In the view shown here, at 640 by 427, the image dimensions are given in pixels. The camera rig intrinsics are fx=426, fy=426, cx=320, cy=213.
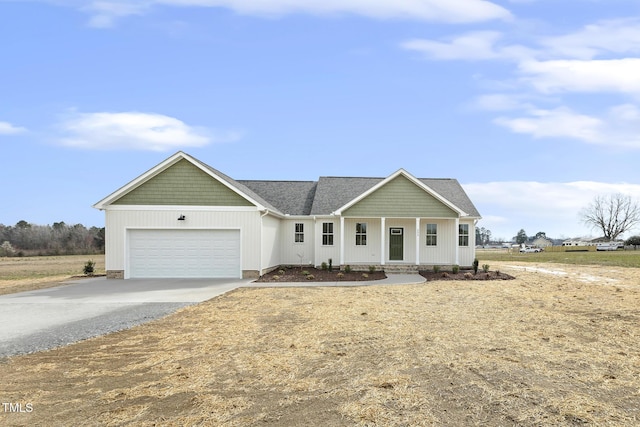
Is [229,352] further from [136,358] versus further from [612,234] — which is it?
[612,234]

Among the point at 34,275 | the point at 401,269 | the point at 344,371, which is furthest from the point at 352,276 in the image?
the point at 34,275

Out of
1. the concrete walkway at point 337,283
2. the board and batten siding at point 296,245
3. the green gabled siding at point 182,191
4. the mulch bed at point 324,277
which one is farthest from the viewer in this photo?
the board and batten siding at point 296,245

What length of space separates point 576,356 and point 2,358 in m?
8.95

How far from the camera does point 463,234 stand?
75.9 feet

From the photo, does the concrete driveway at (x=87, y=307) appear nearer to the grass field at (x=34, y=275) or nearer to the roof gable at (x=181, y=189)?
the grass field at (x=34, y=275)

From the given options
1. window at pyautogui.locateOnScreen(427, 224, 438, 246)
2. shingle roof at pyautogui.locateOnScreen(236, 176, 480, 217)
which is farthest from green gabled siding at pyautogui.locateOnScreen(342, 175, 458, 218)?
shingle roof at pyautogui.locateOnScreen(236, 176, 480, 217)

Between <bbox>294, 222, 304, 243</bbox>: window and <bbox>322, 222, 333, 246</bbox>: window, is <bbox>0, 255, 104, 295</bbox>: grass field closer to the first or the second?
<bbox>294, 222, 304, 243</bbox>: window

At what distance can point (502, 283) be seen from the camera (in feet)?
57.2

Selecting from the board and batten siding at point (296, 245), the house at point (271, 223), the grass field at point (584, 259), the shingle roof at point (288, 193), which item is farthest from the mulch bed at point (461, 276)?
the grass field at point (584, 259)

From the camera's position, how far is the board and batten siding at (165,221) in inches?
733

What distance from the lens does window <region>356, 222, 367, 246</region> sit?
23.2 m

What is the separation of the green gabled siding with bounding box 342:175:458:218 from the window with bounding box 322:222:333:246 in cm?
179

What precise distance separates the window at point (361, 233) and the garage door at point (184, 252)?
717cm

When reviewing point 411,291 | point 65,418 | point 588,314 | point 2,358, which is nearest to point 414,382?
point 65,418
